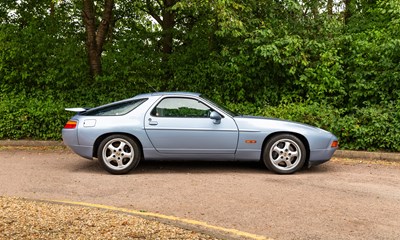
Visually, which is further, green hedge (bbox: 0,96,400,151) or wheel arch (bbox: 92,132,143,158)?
green hedge (bbox: 0,96,400,151)

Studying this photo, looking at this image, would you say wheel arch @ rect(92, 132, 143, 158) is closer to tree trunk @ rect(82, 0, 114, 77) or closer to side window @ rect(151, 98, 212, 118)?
side window @ rect(151, 98, 212, 118)

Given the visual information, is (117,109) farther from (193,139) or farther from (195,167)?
(195,167)

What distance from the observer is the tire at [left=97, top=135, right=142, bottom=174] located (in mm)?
7684

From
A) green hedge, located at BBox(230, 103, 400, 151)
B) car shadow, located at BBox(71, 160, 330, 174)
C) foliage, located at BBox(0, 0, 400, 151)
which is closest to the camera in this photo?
car shadow, located at BBox(71, 160, 330, 174)

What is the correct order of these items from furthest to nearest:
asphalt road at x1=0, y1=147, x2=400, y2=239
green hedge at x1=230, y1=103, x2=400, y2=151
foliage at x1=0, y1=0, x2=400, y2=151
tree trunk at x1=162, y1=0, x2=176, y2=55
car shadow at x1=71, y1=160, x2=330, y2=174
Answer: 1. tree trunk at x1=162, y1=0, x2=176, y2=55
2. foliage at x1=0, y1=0, x2=400, y2=151
3. green hedge at x1=230, y1=103, x2=400, y2=151
4. car shadow at x1=71, y1=160, x2=330, y2=174
5. asphalt road at x1=0, y1=147, x2=400, y2=239

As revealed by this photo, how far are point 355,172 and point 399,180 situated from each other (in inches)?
30.3

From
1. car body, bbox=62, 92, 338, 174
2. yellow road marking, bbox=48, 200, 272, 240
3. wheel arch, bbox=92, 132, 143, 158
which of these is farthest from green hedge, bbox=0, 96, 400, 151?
yellow road marking, bbox=48, 200, 272, 240

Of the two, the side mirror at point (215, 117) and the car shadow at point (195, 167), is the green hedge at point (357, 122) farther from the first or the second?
the side mirror at point (215, 117)

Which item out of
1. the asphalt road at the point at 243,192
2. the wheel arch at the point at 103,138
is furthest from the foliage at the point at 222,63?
the wheel arch at the point at 103,138

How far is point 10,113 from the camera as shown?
1098cm

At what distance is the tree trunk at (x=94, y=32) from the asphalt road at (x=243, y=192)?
5.06 metres

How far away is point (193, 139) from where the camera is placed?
7.70 m

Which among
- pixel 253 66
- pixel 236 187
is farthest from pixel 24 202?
pixel 253 66

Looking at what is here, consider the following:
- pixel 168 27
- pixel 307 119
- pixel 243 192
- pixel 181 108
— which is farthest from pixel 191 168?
pixel 168 27
